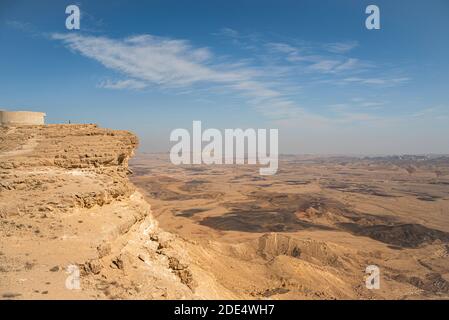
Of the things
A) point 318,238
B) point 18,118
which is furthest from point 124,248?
point 318,238

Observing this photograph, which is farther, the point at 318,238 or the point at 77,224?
the point at 318,238

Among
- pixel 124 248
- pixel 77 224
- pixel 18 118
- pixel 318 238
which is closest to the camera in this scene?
pixel 77 224

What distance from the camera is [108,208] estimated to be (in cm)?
1109

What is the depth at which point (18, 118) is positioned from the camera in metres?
13.4

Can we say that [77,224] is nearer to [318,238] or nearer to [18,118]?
[18,118]

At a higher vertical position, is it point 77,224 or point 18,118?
point 18,118

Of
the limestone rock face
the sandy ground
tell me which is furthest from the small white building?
the sandy ground

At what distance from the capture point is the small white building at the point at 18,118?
13.2 meters

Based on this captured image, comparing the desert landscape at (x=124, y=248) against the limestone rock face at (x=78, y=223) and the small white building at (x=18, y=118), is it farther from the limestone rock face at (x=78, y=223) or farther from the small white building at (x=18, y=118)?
the small white building at (x=18, y=118)
